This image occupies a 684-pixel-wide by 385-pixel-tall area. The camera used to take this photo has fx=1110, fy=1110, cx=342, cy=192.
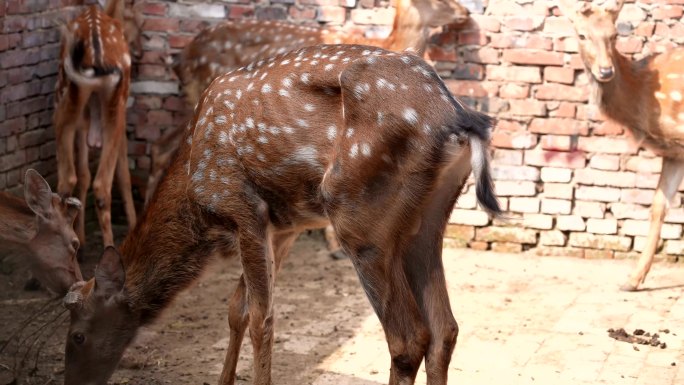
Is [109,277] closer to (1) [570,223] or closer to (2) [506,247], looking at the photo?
(2) [506,247]

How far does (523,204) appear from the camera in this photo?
770 centimetres

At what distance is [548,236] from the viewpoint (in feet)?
25.2

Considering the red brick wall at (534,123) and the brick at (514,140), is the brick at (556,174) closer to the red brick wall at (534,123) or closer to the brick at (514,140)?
the red brick wall at (534,123)

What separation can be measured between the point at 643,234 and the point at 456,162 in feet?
11.9

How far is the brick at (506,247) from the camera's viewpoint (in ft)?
25.4

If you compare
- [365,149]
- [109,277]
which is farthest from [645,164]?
[109,277]

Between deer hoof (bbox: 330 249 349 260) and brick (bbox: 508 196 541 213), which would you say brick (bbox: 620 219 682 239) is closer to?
brick (bbox: 508 196 541 213)

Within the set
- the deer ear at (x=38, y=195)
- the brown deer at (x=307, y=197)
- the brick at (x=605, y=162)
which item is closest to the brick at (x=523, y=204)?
the brick at (x=605, y=162)

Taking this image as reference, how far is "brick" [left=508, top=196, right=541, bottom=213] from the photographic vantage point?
25.2 feet

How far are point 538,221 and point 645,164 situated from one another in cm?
81

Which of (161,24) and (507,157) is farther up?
(161,24)

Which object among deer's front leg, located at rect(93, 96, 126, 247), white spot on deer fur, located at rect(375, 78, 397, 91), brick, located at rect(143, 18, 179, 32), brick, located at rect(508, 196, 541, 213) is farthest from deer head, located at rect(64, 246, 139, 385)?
brick, located at rect(143, 18, 179, 32)

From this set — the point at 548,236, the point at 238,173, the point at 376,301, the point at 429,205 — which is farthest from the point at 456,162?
the point at 548,236

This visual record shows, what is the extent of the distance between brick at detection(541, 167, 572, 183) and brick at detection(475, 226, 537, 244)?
39 cm
